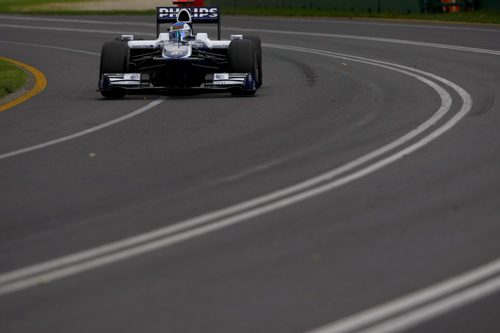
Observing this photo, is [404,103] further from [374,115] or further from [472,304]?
[472,304]

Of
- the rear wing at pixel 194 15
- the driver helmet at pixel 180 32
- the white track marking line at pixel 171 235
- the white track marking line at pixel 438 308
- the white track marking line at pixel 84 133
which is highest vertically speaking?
the rear wing at pixel 194 15

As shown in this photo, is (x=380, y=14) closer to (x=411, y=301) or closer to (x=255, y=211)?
(x=255, y=211)

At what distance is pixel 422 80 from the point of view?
20547mm

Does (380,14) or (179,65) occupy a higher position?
(179,65)

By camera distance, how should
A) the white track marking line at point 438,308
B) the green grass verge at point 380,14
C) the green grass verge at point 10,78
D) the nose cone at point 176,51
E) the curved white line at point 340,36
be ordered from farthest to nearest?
the green grass verge at point 380,14 → the curved white line at point 340,36 → the green grass verge at point 10,78 → the nose cone at point 176,51 → the white track marking line at point 438,308

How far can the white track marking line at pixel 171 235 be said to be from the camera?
8039 mm

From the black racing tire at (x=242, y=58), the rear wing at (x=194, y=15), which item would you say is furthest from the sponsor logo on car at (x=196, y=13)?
the black racing tire at (x=242, y=58)

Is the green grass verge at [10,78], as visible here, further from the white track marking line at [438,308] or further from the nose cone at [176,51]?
the white track marking line at [438,308]

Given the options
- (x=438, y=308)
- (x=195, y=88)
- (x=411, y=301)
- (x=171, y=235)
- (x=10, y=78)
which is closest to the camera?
(x=438, y=308)

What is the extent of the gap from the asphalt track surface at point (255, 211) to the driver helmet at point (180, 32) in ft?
3.06

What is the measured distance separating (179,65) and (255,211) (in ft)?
30.4

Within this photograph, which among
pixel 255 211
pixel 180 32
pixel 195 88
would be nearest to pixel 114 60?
pixel 180 32

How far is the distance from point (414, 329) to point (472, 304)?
0.63 meters

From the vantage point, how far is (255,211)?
979 centimetres
